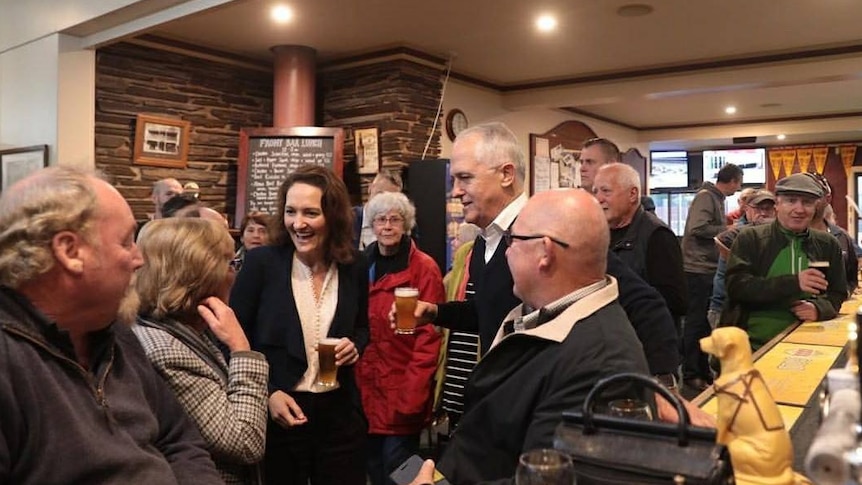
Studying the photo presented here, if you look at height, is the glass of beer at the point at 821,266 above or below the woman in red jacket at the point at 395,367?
above

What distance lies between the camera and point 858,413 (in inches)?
32.9

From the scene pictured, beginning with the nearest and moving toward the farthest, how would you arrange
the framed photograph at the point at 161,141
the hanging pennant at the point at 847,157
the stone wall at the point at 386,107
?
the framed photograph at the point at 161,141 < the stone wall at the point at 386,107 < the hanging pennant at the point at 847,157

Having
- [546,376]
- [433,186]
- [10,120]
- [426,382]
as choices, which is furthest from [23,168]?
[546,376]

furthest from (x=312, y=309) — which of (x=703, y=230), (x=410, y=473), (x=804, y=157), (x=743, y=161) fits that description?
(x=804, y=157)

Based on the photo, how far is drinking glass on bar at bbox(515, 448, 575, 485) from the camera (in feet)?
2.95

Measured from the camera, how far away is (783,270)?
10.3 ft

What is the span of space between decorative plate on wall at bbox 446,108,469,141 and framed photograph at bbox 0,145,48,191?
3242 mm

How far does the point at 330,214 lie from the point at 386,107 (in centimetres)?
363

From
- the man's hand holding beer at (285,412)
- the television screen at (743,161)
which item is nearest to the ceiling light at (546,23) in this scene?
the man's hand holding beer at (285,412)

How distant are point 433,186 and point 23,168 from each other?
9.74 ft

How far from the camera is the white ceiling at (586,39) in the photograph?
4.86m

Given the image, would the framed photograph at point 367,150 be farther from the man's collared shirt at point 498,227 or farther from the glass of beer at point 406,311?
the man's collared shirt at point 498,227

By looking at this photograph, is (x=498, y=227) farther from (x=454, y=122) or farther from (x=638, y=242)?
(x=454, y=122)

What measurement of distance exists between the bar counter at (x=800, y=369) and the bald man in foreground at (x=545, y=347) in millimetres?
380
